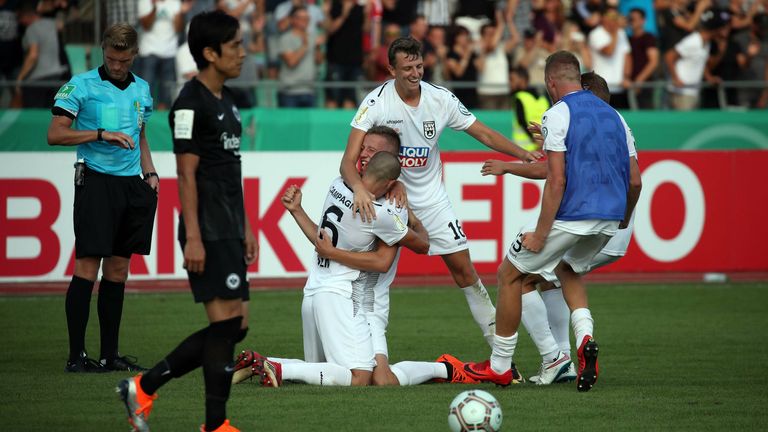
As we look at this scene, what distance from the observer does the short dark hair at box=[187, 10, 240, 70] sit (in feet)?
20.2

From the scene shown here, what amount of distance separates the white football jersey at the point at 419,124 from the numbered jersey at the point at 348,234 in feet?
2.68

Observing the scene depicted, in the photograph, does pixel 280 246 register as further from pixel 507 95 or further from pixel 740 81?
pixel 740 81

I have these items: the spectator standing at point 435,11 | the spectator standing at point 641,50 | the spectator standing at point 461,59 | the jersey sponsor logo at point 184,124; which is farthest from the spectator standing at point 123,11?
the jersey sponsor logo at point 184,124

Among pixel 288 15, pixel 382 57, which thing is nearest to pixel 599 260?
pixel 382 57

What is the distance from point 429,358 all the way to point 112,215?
2.78 metres

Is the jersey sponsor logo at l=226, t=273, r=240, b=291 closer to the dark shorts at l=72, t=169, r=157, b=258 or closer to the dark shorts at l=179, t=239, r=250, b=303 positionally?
the dark shorts at l=179, t=239, r=250, b=303

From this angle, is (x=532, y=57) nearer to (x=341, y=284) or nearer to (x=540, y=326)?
(x=540, y=326)

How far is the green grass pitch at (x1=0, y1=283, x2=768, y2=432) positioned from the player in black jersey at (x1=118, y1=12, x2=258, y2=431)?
0.58 m

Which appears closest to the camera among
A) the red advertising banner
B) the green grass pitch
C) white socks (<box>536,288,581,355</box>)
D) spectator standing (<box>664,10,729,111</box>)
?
the green grass pitch

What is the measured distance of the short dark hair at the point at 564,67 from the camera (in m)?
8.10

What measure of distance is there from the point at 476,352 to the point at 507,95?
26.6ft

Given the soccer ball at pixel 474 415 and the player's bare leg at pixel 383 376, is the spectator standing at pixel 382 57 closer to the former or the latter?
the player's bare leg at pixel 383 376

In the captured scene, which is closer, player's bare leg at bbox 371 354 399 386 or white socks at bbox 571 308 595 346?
white socks at bbox 571 308 595 346

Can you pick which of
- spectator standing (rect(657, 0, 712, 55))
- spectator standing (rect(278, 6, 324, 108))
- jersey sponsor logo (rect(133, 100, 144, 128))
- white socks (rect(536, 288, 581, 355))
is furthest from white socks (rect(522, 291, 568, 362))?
spectator standing (rect(657, 0, 712, 55))
